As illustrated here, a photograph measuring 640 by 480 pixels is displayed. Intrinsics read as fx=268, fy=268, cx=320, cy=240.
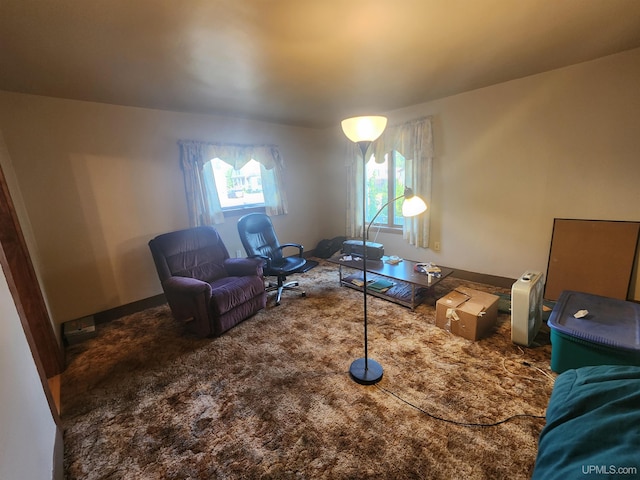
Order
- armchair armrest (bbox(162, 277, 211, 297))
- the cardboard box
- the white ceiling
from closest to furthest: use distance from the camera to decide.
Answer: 1. the white ceiling
2. the cardboard box
3. armchair armrest (bbox(162, 277, 211, 297))

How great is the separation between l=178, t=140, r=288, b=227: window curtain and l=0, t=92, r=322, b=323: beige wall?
13cm

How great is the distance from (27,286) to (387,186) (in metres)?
4.19

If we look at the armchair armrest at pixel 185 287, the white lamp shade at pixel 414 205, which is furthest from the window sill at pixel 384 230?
the armchair armrest at pixel 185 287

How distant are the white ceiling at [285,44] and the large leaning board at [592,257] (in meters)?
1.56

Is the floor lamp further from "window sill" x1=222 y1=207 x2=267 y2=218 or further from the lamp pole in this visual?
"window sill" x1=222 y1=207 x2=267 y2=218

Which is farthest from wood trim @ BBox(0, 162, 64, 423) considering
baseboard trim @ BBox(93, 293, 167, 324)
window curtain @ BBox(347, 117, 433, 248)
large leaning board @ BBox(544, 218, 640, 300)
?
large leaning board @ BBox(544, 218, 640, 300)

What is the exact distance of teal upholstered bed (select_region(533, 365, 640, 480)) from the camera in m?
0.62

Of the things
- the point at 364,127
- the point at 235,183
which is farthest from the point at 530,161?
the point at 235,183

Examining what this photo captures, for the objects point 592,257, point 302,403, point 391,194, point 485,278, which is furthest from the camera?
point 391,194

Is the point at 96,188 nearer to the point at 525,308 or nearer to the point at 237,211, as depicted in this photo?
the point at 237,211

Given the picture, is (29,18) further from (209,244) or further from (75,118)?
(209,244)

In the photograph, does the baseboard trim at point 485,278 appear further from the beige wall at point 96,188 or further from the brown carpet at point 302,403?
the beige wall at point 96,188

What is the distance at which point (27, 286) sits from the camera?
2115 millimetres

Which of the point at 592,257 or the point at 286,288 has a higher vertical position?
the point at 592,257
